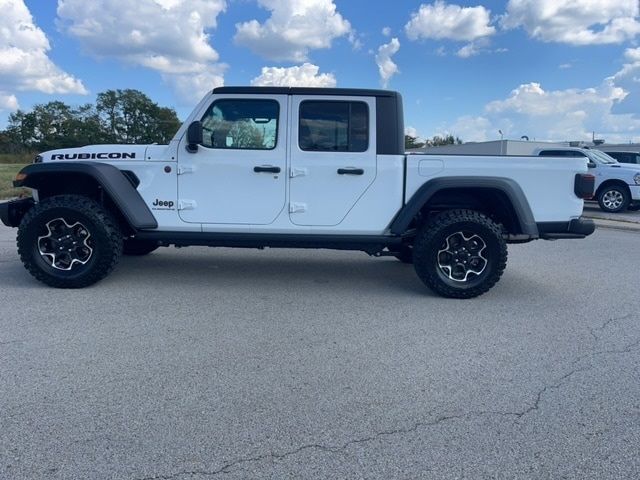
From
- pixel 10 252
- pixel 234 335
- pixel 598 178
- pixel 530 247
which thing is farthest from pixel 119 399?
pixel 598 178

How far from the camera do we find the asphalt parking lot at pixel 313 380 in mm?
2535

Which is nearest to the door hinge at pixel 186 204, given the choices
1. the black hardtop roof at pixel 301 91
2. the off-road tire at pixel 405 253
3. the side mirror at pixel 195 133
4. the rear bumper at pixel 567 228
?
the side mirror at pixel 195 133

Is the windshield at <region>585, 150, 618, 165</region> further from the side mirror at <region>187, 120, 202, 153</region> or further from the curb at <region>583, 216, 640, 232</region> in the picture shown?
the side mirror at <region>187, 120, 202, 153</region>

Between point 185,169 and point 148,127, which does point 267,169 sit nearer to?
point 185,169

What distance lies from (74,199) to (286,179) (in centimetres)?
222

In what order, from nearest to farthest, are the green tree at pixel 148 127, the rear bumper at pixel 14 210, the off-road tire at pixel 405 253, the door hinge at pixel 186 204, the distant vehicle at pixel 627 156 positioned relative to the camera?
the door hinge at pixel 186 204
the rear bumper at pixel 14 210
the off-road tire at pixel 405 253
the green tree at pixel 148 127
the distant vehicle at pixel 627 156

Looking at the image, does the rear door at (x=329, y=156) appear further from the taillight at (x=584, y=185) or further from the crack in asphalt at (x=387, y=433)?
the crack in asphalt at (x=387, y=433)

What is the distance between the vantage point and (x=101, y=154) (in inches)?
210

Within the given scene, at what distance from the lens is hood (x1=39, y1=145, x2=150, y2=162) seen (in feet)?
17.4

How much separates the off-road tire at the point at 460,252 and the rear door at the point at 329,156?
2.78 feet

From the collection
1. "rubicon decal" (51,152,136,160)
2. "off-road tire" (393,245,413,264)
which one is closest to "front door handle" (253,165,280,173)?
"rubicon decal" (51,152,136,160)

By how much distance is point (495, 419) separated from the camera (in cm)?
293

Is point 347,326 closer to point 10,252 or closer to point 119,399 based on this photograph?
point 119,399

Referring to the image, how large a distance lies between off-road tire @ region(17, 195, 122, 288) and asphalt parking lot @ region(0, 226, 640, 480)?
0.17 m
